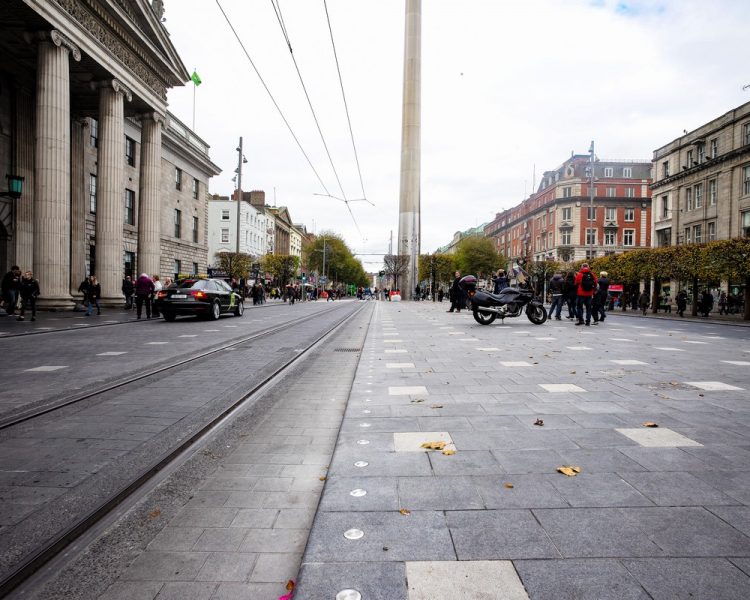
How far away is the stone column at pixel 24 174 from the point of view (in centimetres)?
2241

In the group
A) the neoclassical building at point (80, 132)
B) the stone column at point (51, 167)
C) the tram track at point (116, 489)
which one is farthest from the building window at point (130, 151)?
the tram track at point (116, 489)

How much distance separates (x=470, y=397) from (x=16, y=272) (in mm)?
18393

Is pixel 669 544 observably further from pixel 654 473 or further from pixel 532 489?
pixel 654 473

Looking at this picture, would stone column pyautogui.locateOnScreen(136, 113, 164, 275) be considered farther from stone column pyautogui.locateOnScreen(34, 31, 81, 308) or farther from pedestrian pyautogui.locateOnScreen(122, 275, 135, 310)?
stone column pyautogui.locateOnScreen(34, 31, 81, 308)

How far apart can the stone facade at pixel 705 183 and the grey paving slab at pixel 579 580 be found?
1591 inches

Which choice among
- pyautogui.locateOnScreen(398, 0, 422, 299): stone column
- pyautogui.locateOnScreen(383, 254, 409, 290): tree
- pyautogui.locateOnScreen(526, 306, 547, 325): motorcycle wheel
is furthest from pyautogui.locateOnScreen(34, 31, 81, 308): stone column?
pyautogui.locateOnScreen(383, 254, 409, 290): tree

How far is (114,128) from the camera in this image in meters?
23.6

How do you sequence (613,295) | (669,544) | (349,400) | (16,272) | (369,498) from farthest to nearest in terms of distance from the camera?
1. (613,295)
2. (16,272)
3. (349,400)
4. (369,498)
5. (669,544)

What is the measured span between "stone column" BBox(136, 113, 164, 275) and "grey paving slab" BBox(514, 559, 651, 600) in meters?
28.2

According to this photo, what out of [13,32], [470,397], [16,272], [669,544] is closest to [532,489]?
[669,544]

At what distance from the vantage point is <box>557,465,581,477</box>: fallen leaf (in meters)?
2.89

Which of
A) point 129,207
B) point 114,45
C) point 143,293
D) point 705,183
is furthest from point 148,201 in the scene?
point 705,183

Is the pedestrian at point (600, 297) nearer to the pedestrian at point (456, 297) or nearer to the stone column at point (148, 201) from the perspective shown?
the pedestrian at point (456, 297)

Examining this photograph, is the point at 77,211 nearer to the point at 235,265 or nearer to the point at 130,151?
the point at 130,151
